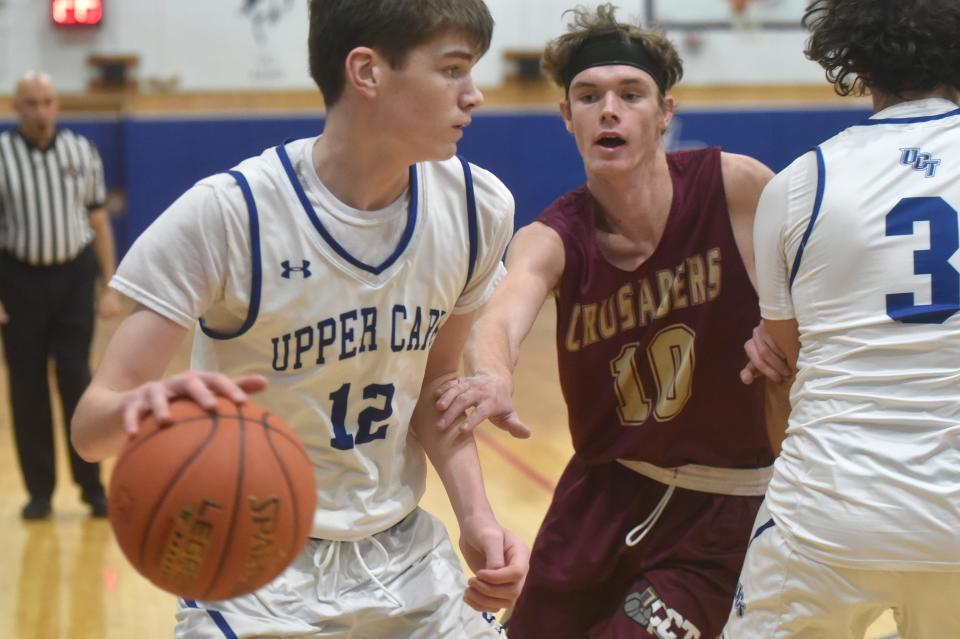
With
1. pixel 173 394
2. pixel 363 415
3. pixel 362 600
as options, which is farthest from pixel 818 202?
pixel 173 394

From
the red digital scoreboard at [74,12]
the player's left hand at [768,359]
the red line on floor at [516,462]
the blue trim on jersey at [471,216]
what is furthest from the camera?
the red digital scoreboard at [74,12]

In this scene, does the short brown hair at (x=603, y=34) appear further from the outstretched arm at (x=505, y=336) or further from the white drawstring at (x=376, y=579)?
the white drawstring at (x=376, y=579)

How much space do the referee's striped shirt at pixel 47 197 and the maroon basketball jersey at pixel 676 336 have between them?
423 cm

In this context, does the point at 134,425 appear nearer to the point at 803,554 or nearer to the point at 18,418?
the point at 803,554

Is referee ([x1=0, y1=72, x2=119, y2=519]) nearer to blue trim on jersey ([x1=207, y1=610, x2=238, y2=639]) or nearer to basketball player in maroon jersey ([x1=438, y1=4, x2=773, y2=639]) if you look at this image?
basketball player in maroon jersey ([x1=438, y1=4, x2=773, y2=639])

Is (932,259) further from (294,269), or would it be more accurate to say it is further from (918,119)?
(294,269)

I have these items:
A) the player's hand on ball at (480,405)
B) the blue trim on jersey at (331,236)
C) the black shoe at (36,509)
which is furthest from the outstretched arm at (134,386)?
the black shoe at (36,509)

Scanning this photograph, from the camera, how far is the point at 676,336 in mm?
3594

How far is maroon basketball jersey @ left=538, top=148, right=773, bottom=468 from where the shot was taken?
358 cm

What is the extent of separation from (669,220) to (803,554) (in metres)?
1.19

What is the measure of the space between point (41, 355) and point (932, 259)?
553 centimetres

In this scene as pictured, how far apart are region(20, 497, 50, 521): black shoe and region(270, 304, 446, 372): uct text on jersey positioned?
471cm

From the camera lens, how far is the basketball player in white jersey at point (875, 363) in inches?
104

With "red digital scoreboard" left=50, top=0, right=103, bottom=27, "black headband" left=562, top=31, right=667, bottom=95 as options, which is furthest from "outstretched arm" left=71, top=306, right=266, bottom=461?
"red digital scoreboard" left=50, top=0, right=103, bottom=27
